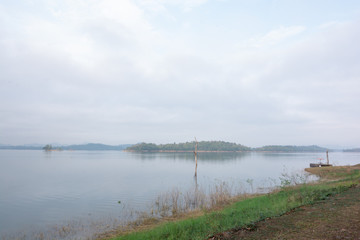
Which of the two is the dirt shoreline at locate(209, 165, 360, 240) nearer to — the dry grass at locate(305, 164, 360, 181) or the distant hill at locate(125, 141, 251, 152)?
the dry grass at locate(305, 164, 360, 181)

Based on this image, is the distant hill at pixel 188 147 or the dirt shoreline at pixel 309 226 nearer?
the dirt shoreline at pixel 309 226

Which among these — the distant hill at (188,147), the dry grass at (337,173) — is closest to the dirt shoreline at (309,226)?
the dry grass at (337,173)

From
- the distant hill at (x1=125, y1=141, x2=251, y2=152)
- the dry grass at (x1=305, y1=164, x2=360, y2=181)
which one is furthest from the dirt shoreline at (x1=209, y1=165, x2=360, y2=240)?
the distant hill at (x1=125, y1=141, x2=251, y2=152)

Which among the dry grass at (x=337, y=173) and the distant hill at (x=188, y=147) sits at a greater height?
the distant hill at (x=188, y=147)

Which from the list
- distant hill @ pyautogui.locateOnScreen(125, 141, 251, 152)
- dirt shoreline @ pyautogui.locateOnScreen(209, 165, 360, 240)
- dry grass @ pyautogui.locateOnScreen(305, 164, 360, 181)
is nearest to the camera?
dirt shoreline @ pyautogui.locateOnScreen(209, 165, 360, 240)

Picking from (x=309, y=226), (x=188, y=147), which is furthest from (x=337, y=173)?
(x=188, y=147)

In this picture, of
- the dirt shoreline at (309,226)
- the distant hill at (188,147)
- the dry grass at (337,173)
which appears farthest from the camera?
the distant hill at (188,147)

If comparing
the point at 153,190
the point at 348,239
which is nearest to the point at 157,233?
the point at 348,239

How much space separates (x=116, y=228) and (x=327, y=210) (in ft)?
29.0

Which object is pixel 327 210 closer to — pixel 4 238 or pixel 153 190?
pixel 4 238

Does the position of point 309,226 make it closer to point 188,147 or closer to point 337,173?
point 337,173

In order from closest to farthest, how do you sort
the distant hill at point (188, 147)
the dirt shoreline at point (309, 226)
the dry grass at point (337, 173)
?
the dirt shoreline at point (309, 226), the dry grass at point (337, 173), the distant hill at point (188, 147)

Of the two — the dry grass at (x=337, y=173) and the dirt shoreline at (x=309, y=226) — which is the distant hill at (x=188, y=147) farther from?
the dirt shoreline at (x=309, y=226)

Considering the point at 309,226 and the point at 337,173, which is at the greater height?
the point at 309,226
